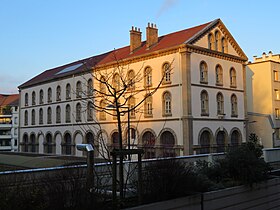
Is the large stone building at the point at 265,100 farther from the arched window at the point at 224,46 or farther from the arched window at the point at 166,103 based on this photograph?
the arched window at the point at 166,103

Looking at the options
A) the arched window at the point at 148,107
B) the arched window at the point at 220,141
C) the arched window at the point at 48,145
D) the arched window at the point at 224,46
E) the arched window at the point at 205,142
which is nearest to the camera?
the arched window at the point at 205,142

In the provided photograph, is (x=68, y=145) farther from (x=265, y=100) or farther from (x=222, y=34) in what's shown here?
(x=265, y=100)

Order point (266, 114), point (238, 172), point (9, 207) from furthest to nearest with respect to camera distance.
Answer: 1. point (266, 114)
2. point (238, 172)
3. point (9, 207)

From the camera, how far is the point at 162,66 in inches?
1391

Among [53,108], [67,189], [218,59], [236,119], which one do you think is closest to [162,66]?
[218,59]

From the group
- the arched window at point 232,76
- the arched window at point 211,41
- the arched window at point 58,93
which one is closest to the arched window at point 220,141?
the arched window at point 232,76

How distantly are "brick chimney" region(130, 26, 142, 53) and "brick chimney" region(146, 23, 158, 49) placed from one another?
2673 mm

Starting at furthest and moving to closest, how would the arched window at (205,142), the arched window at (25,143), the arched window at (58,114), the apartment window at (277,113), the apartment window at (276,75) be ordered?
the arched window at (25,143), the arched window at (58,114), the apartment window at (276,75), the apartment window at (277,113), the arched window at (205,142)

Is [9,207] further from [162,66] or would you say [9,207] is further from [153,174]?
[162,66]

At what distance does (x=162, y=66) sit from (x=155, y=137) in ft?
23.5

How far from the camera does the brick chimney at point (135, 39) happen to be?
41281mm

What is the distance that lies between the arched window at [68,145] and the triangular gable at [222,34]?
73.1 ft

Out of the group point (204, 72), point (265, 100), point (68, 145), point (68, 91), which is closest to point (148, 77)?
point (204, 72)

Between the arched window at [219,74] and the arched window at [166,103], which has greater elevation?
the arched window at [219,74]
